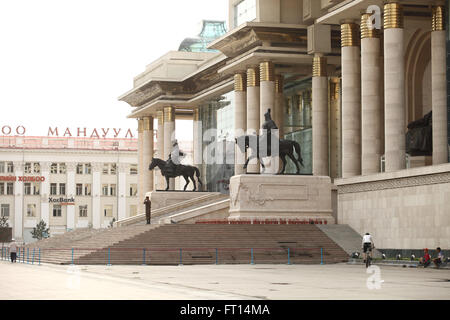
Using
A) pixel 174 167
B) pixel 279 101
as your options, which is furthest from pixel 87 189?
pixel 279 101

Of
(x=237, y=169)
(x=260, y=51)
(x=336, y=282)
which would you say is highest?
(x=260, y=51)

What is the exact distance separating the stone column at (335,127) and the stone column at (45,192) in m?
73.4

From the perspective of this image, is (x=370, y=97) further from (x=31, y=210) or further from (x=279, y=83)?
(x=31, y=210)

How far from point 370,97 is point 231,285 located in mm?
30419

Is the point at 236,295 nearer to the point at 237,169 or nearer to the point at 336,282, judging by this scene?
the point at 336,282

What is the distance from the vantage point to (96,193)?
144000 mm

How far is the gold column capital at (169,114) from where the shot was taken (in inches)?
3873

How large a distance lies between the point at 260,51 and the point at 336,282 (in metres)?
41.4

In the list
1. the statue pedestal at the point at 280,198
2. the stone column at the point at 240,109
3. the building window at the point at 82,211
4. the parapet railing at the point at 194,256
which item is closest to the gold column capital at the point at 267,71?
the stone column at the point at 240,109

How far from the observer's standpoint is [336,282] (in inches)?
1235

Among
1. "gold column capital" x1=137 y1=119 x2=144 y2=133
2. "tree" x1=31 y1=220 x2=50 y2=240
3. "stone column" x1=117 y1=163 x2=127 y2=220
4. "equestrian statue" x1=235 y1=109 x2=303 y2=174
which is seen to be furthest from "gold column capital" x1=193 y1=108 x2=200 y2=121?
"stone column" x1=117 y1=163 x2=127 y2=220

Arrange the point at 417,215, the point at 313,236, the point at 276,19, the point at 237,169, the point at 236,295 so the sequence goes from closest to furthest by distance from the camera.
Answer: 1. the point at 236,295
2. the point at 417,215
3. the point at 313,236
4. the point at 276,19
5. the point at 237,169

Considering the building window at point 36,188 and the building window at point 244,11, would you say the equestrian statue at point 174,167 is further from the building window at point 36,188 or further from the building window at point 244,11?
the building window at point 36,188
